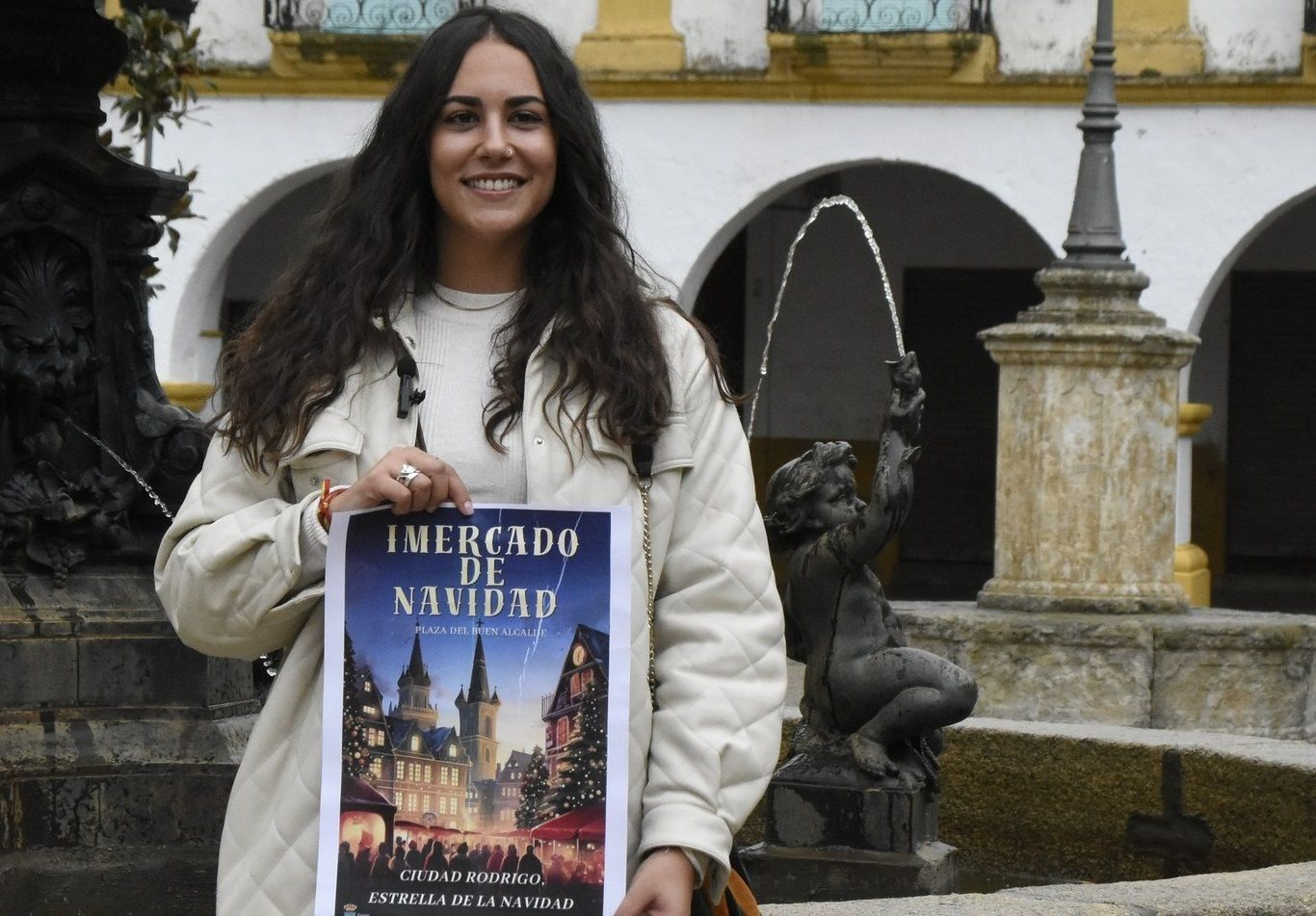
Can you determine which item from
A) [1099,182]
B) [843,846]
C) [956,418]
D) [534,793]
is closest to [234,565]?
[534,793]

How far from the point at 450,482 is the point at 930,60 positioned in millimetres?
14522

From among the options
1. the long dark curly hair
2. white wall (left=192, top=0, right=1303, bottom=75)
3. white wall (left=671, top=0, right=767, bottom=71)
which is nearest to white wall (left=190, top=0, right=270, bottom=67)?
white wall (left=192, top=0, right=1303, bottom=75)

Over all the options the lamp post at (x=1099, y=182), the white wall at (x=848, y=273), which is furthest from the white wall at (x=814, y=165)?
the lamp post at (x=1099, y=182)

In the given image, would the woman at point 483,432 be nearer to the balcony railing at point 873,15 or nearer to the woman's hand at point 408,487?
the woman's hand at point 408,487

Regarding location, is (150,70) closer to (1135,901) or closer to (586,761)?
(1135,901)

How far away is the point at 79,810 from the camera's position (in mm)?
4492

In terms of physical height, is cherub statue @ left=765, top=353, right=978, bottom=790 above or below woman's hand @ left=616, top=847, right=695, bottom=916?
below

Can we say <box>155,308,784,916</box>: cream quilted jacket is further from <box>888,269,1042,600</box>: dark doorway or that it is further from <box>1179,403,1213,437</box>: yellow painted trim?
<box>888,269,1042,600</box>: dark doorway

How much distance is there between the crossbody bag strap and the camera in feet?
7.50

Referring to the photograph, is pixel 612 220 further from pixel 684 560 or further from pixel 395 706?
pixel 395 706

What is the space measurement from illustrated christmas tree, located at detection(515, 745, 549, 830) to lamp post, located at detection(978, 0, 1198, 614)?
6.51 m

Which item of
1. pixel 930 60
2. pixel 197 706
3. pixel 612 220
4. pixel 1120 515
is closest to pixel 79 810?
pixel 197 706

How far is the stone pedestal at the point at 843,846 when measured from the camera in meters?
4.82

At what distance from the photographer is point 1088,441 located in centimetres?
879
